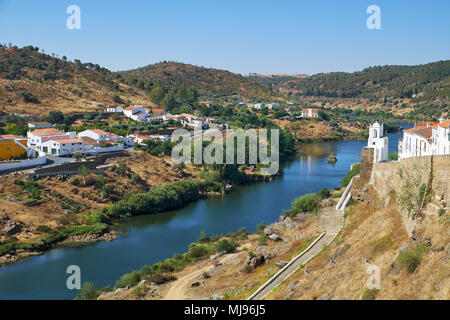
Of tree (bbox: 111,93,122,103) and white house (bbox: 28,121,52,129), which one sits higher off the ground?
tree (bbox: 111,93,122,103)

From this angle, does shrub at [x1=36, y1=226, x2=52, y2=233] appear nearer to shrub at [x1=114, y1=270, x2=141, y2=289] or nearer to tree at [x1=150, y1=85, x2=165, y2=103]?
shrub at [x1=114, y1=270, x2=141, y2=289]

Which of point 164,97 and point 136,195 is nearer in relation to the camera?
point 136,195

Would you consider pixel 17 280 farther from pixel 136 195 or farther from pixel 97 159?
pixel 97 159

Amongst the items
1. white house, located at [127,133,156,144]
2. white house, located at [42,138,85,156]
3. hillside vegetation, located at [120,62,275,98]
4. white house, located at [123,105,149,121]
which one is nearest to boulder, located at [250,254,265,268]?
white house, located at [42,138,85,156]

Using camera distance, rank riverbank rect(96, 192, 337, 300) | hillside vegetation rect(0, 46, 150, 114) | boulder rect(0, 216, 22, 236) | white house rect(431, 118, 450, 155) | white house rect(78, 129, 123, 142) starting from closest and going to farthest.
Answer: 1. riverbank rect(96, 192, 337, 300)
2. white house rect(431, 118, 450, 155)
3. boulder rect(0, 216, 22, 236)
4. white house rect(78, 129, 123, 142)
5. hillside vegetation rect(0, 46, 150, 114)

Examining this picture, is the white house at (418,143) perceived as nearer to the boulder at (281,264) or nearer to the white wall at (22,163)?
the boulder at (281,264)

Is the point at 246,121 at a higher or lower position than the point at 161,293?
higher
